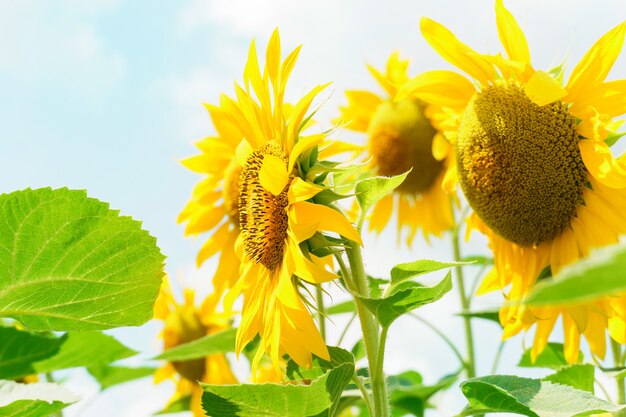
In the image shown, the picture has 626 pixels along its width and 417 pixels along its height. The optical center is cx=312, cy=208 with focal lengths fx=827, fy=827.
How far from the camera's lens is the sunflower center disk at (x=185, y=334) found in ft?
12.8

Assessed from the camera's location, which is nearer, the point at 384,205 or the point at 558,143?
the point at 558,143

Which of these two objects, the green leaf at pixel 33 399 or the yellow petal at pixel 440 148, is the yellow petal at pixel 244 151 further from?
the yellow petal at pixel 440 148

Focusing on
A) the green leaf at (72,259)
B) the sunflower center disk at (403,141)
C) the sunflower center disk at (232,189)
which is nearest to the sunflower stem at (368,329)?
the green leaf at (72,259)

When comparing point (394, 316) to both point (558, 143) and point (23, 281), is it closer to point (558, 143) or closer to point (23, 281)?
point (23, 281)

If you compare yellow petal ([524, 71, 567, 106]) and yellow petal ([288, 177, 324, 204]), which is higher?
yellow petal ([524, 71, 567, 106])

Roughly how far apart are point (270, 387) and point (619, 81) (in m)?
1.15

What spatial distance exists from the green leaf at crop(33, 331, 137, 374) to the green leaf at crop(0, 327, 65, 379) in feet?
0.77

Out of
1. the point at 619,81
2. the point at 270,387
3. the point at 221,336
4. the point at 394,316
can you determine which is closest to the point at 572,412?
the point at 394,316

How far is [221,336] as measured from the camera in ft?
7.53

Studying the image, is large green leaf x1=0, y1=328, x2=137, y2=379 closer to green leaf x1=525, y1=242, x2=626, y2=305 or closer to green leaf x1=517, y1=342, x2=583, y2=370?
green leaf x1=517, y1=342, x2=583, y2=370

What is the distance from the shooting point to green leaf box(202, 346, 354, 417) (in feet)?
3.98

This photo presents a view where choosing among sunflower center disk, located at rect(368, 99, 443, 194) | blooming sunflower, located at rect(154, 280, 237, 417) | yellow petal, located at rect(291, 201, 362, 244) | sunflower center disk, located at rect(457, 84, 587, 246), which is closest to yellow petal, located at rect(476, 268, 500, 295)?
sunflower center disk, located at rect(457, 84, 587, 246)

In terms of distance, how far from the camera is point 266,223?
1592 millimetres

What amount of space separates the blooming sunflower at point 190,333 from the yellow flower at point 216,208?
913 millimetres
